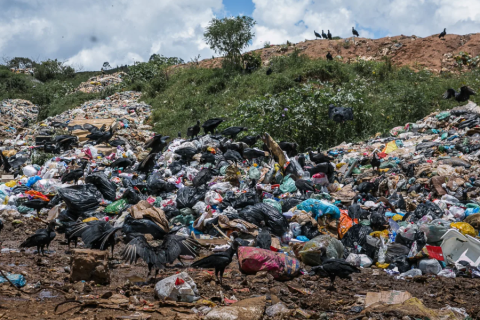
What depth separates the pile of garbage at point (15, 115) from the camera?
1365 centimetres

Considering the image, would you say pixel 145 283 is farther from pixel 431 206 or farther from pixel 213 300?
pixel 431 206

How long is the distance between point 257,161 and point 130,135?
436 cm

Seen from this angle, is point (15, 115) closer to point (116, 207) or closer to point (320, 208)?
point (116, 207)

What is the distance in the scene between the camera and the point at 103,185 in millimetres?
5812

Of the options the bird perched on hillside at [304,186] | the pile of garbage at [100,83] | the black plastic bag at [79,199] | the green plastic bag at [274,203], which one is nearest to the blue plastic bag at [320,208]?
the green plastic bag at [274,203]

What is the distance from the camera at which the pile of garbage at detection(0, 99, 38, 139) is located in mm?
13650

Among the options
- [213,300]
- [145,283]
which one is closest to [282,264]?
[213,300]

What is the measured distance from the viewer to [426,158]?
19.7 ft

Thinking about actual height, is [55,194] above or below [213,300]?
above

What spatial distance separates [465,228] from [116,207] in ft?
14.6

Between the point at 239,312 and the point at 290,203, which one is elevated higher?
the point at 290,203

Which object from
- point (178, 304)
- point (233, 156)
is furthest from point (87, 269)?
point (233, 156)

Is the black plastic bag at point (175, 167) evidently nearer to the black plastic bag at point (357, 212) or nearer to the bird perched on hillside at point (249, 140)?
the bird perched on hillside at point (249, 140)

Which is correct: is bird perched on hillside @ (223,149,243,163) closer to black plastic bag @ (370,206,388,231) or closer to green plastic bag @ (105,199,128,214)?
green plastic bag @ (105,199,128,214)
